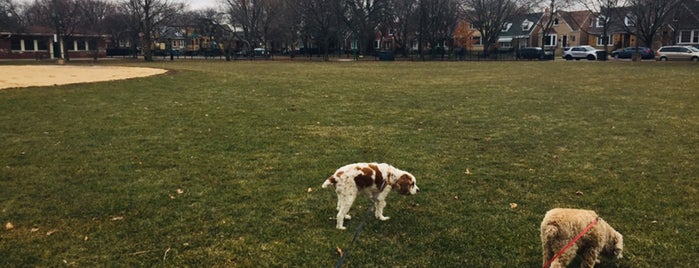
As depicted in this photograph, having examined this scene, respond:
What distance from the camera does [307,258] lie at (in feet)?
14.0

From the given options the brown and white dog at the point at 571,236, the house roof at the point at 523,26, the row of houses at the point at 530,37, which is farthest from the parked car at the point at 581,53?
the brown and white dog at the point at 571,236

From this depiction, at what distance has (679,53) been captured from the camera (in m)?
41.9

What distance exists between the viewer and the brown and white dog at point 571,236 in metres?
3.63

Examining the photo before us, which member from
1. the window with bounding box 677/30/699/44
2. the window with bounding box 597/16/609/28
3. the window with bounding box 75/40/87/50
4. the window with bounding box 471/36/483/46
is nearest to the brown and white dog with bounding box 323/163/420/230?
the window with bounding box 597/16/609/28

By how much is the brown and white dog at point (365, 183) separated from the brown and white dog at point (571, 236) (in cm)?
149

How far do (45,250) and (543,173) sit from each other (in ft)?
19.7

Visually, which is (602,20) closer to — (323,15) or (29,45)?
(323,15)

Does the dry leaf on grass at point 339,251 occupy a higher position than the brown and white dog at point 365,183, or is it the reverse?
the brown and white dog at point 365,183

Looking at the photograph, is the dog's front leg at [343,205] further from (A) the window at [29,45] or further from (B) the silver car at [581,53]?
(A) the window at [29,45]

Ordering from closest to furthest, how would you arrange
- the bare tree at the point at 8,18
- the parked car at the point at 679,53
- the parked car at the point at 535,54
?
the parked car at the point at 679,53, the parked car at the point at 535,54, the bare tree at the point at 8,18

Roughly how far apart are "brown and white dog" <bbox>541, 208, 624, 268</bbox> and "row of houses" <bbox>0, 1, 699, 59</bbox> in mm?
53726

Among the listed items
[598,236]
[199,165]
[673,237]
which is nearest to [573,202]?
[673,237]

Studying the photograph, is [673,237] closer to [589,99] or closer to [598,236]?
[598,236]

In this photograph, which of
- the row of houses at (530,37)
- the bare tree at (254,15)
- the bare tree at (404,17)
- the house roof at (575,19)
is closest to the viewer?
the row of houses at (530,37)
